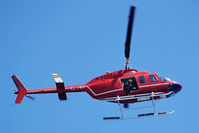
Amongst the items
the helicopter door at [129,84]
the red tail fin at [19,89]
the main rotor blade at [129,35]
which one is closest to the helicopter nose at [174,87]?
the helicopter door at [129,84]

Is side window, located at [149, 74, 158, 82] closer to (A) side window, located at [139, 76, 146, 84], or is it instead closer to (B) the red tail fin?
(A) side window, located at [139, 76, 146, 84]

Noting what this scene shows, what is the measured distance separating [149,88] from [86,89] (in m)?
3.61

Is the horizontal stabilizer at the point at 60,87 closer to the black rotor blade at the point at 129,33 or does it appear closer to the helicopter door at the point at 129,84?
the helicopter door at the point at 129,84

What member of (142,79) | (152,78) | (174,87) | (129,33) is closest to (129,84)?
(142,79)

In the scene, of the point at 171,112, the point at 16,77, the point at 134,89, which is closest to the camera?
the point at 171,112

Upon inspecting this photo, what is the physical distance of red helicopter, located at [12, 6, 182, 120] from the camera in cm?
1478

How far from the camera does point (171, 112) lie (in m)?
13.8

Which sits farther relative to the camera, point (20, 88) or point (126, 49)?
point (20, 88)

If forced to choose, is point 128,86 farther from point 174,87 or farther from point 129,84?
point 174,87

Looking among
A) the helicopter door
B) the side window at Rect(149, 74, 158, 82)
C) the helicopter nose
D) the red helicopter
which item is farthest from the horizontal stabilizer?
the helicopter nose

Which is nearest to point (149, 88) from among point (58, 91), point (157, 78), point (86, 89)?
point (157, 78)

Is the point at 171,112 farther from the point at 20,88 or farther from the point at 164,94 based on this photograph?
the point at 20,88

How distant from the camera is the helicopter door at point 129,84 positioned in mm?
14734

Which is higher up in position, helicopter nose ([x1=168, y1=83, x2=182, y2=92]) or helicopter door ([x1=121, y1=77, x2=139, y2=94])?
helicopter door ([x1=121, y1=77, x2=139, y2=94])
